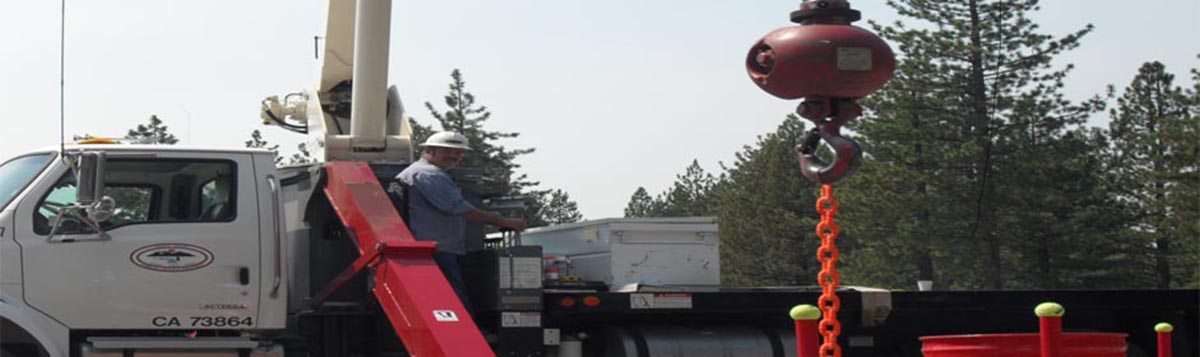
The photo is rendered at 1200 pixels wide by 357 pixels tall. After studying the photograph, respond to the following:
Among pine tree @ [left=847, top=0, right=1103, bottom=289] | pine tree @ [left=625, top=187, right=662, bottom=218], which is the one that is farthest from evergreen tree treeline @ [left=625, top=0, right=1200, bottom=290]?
pine tree @ [left=625, top=187, right=662, bottom=218]

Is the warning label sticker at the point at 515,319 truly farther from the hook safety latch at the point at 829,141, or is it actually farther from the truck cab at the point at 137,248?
the hook safety latch at the point at 829,141

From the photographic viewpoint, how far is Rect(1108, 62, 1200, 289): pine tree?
134 ft

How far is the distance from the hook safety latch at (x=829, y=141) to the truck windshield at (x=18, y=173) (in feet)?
16.5

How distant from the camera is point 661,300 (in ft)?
35.1

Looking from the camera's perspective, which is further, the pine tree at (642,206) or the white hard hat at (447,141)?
the pine tree at (642,206)

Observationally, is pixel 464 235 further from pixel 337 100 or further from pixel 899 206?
pixel 899 206

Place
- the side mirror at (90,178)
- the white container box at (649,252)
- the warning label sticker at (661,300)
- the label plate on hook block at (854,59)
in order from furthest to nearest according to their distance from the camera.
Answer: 1. the white container box at (649,252)
2. the warning label sticker at (661,300)
3. the side mirror at (90,178)
4. the label plate on hook block at (854,59)

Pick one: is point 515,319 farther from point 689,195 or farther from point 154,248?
point 689,195

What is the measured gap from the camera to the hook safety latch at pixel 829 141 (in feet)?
20.9

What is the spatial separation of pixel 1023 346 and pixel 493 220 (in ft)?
14.1

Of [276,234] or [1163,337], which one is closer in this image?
[276,234]

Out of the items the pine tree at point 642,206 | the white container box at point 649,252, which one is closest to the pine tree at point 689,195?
the pine tree at point 642,206

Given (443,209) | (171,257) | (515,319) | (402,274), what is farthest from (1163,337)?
(171,257)

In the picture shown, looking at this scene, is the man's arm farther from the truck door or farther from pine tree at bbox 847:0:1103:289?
pine tree at bbox 847:0:1103:289
